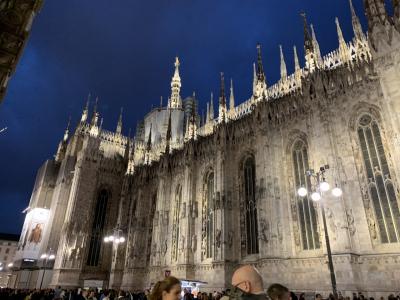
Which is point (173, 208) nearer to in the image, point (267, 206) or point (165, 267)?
point (165, 267)

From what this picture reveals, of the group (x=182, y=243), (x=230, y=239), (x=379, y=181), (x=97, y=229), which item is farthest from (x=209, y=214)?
(x=97, y=229)

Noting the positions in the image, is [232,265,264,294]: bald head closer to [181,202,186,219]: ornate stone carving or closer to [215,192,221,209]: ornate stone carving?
[215,192,221,209]: ornate stone carving

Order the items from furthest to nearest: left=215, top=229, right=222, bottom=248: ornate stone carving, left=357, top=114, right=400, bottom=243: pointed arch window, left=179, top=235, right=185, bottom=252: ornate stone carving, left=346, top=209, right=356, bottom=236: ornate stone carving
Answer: left=179, top=235, right=185, bottom=252: ornate stone carving, left=215, top=229, right=222, bottom=248: ornate stone carving, left=346, top=209, right=356, bottom=236: ornate stone carving, left=357, top=114, right=400, bottom=243: pointed arch window

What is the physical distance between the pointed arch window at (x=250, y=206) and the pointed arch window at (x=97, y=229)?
941 inches

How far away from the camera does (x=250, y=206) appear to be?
2747cm

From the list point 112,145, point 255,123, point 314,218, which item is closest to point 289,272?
point 314,218

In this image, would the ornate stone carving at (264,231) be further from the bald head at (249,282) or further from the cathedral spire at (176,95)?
the cathedral spire at (176,95)

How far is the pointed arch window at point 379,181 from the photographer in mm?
18391

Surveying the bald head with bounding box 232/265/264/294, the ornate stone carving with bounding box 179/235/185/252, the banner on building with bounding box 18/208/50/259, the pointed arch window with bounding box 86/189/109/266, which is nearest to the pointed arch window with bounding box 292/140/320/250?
the ornate stone carving with bounding box 179/235/185/252

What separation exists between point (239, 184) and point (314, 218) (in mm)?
8412

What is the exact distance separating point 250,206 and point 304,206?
565 centimetres

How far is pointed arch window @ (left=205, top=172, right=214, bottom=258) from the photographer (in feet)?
96.3

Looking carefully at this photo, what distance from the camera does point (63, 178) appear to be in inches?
1773

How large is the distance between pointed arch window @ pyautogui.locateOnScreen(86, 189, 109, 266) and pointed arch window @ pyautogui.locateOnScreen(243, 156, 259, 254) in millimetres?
23909
